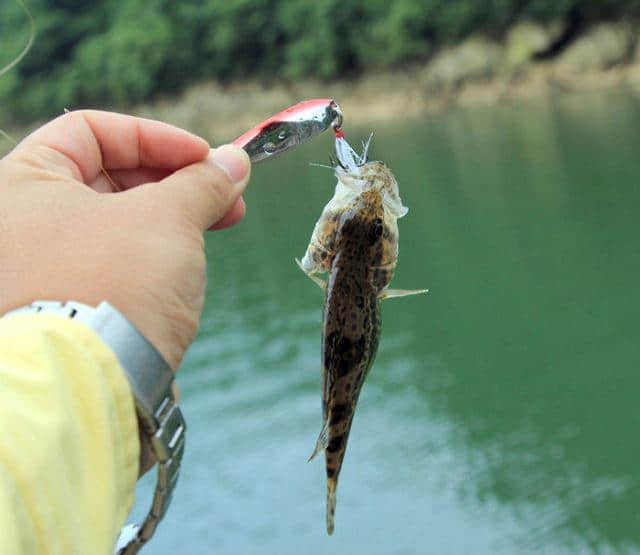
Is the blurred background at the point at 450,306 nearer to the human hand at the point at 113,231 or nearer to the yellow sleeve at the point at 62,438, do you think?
the human hand at the point at 113,231

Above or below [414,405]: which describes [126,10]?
below

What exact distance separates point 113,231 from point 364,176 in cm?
67

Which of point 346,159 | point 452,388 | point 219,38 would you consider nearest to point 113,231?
point 346,159

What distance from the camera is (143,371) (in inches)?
48.4

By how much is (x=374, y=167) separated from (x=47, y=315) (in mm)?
921

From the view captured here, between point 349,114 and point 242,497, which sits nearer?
point 242,497

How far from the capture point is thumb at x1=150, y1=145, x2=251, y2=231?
1.56 m

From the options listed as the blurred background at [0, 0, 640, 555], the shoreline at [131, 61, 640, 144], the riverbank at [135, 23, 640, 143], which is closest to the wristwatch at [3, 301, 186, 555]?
the blurred background at [0, 0, 640, 555]

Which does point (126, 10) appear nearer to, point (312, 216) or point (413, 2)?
point (413, 2)

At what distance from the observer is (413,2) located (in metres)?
37.9

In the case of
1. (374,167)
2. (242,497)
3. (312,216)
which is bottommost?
(312,216)

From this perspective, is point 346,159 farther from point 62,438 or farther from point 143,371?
point 62,438

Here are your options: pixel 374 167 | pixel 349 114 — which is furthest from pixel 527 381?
pixel 349 114

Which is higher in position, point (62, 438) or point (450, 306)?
point (62, 438)
